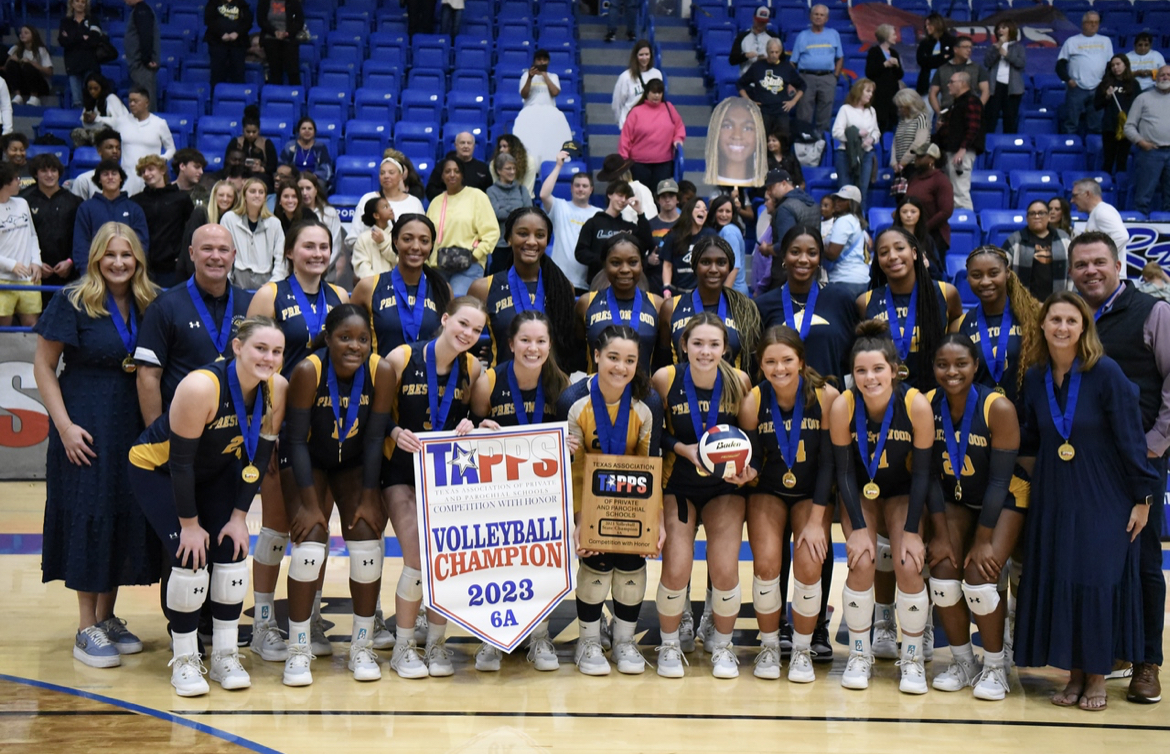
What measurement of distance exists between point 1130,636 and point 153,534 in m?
3.99


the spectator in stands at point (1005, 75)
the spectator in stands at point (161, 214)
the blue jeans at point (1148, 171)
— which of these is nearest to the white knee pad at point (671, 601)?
the spectator in stands at point (161, 214)

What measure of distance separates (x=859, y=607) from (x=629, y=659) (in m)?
0.98

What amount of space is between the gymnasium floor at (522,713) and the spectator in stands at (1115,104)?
28.1ft

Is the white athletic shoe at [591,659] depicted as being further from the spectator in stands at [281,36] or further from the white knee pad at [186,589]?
the spectator in stands at [281,36]

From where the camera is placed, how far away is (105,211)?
8242 mm

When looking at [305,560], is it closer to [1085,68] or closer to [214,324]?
[214,324]

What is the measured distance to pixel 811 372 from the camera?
4953 mm

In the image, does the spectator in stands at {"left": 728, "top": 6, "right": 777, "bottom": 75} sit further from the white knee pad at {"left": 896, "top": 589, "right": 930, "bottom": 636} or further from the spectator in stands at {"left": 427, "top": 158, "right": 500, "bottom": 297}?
the white knee pad at {"left": 896, "top": 589, "right": 930, "bottom": 636}

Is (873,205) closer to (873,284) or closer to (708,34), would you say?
(708,34)

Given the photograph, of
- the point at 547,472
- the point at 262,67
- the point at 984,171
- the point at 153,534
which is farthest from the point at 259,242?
the point at 984,171

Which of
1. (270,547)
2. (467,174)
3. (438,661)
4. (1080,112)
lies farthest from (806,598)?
→ (1080,112)

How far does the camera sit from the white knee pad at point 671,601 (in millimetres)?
4941

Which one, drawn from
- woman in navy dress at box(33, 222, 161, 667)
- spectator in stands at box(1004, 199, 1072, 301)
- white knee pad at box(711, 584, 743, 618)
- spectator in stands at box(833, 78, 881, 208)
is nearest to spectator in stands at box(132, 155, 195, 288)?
woman in navy dress at box(33, 222, 161, 667)

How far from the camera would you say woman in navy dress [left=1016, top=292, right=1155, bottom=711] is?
459 centimetres
